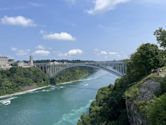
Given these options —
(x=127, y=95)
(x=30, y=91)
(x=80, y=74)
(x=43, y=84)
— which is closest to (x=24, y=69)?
(x=43, y=84)

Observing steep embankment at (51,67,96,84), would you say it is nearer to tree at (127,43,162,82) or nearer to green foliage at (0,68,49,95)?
green foliage at (0,68,49,95)

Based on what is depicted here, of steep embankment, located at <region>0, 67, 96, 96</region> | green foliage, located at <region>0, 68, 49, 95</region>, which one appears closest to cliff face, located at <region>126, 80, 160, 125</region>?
steep embankment, located at <region>0, 67, 96, 96</region>

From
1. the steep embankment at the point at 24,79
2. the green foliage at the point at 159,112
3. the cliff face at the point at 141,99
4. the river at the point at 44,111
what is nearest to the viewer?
the green foliage at the point at 159,112

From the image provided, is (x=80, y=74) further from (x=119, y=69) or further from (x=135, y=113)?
(x=135, y=113)

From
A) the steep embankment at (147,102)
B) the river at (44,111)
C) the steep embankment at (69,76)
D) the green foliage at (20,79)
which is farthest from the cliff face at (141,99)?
the steep embankment at (69,76)

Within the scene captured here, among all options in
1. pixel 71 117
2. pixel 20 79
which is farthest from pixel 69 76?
pixel 71 117

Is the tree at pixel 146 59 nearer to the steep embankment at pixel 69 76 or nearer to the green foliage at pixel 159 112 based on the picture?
the green foliage at pixel 159 112

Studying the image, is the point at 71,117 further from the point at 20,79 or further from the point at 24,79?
the point at 24,79
